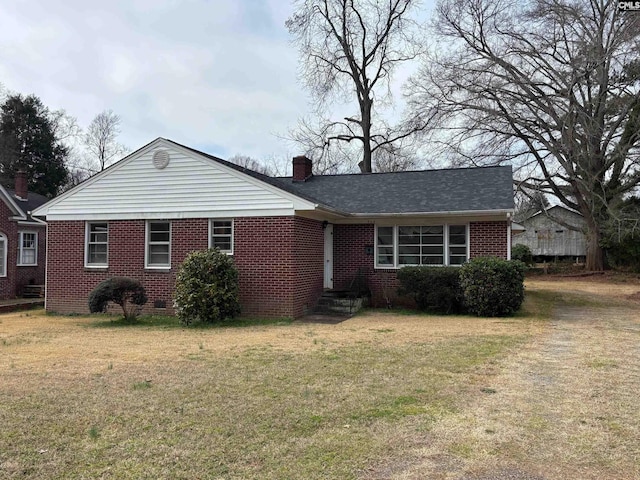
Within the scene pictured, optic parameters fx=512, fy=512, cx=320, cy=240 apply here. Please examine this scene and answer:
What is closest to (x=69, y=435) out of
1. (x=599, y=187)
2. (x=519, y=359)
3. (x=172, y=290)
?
(x=519, y=359)

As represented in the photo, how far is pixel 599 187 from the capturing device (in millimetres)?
31891

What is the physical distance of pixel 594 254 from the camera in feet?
109

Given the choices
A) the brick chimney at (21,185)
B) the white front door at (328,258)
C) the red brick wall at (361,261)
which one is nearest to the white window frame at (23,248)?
the brick chimney at (21,185)

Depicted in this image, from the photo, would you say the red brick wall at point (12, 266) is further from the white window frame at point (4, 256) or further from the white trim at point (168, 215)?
the white trim at point (168, 215)

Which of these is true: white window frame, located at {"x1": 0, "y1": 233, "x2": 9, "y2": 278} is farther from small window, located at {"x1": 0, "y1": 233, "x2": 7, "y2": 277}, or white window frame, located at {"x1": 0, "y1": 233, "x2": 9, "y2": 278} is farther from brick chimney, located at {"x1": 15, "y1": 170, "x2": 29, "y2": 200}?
brick chimney, located at {"x1": 15, "y1": 170, "x2": 29, "y2": 200}

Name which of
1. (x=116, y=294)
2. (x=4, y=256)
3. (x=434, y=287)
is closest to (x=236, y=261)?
(x=116, y=294)

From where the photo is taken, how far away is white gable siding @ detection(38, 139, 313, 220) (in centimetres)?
1320

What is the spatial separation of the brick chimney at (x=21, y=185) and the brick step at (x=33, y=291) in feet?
17.9

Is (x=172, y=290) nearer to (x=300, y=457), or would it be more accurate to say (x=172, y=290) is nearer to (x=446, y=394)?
(x=446, y=394)

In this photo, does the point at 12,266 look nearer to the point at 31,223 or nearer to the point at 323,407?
the point at 31,223

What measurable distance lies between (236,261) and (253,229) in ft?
3.17

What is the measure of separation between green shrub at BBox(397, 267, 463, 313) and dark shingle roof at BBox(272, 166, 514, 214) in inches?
70.5

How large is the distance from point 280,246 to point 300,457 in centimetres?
909

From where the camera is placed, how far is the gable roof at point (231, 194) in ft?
43.9
